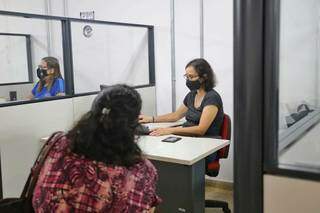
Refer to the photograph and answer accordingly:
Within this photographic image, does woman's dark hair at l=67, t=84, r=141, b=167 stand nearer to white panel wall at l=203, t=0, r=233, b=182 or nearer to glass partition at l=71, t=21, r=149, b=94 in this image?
white panel wall at l=203, t=0, r=233, b=182

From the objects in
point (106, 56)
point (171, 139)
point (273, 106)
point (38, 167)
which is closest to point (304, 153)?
point (273, 106)

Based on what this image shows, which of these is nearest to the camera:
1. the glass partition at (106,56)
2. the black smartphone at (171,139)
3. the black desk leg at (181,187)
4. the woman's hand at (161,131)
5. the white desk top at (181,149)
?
the white desk top at (181,149)

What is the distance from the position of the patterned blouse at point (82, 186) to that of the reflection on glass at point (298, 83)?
1.69 ft

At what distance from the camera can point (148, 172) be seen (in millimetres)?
1387

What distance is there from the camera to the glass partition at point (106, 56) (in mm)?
4008

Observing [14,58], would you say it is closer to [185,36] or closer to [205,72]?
[185,36]

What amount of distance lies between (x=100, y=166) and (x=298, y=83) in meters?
0.71

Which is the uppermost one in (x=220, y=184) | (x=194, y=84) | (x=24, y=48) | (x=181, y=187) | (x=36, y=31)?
(x=36, y=31)

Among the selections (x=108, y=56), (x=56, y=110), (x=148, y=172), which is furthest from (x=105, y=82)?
(x=148, y=172)

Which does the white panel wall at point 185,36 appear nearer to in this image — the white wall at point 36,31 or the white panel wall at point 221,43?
the white panel wall at point 221,43

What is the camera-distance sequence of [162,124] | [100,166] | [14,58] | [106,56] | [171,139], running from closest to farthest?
[100,166] → [171,139] → [162,124] → [106,56] → [14,58]

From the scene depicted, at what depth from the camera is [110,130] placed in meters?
1.30

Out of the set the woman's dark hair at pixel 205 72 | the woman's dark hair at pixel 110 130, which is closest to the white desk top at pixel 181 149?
the woman's dark hair at pixel 205 72

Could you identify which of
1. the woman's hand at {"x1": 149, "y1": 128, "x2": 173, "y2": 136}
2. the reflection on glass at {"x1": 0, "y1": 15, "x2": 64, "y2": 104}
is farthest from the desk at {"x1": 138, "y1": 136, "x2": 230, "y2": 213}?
the reflection on glass at {"x1": 0, "y1": 15, "x2": 64, "y2": 104}
